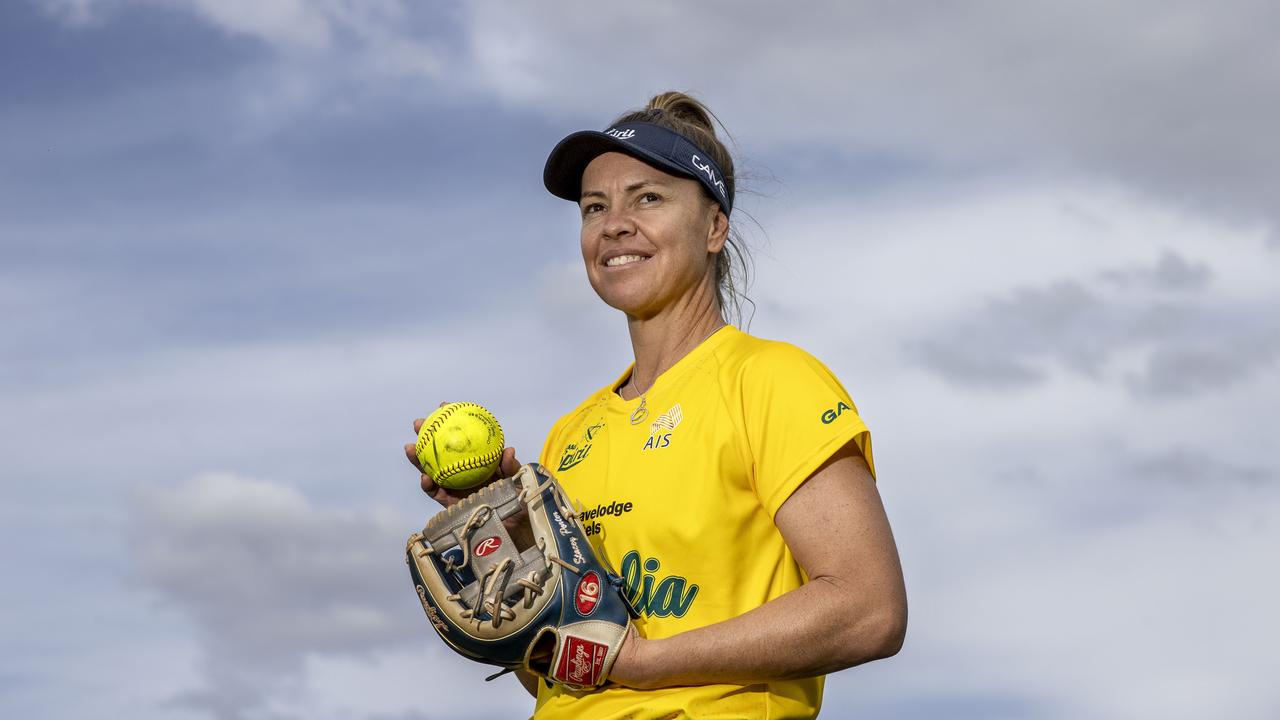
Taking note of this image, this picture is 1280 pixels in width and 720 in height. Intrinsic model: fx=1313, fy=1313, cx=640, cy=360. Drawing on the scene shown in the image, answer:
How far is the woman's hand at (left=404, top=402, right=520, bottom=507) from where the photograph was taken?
5184 millimetres

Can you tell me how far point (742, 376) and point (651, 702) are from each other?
1.15 m

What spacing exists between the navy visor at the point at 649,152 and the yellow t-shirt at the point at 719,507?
837mm

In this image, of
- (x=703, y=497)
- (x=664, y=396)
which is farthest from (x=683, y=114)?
(x=703, y=497)

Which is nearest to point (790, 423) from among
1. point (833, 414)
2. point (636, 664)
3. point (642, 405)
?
point (833, 414)

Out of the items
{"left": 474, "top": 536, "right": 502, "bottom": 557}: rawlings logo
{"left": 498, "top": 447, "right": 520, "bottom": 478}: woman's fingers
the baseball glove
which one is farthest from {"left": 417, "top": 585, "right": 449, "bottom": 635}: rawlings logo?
{"left": 498, "top": 447, "right": 520, "bottom": 478}: woman's fingers

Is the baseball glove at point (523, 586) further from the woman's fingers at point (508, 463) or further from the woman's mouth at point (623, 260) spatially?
the woman's mouth at point (623, 260)

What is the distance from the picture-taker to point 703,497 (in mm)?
4406

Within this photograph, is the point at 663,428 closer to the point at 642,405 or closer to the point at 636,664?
the point at 642,405

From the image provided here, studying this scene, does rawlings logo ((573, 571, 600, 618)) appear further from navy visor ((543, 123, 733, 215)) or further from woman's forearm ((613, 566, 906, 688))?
navy visor ((543, 123, 733, 215))

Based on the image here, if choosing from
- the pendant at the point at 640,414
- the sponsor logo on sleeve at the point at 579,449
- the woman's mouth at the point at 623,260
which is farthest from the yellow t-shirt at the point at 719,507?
the woman's mouth at the point at 623,260

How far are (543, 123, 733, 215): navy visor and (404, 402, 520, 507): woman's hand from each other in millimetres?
1166

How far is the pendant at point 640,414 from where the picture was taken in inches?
193

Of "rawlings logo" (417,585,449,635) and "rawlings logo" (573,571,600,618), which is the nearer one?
"rawlings logo" (573,571,600,618)

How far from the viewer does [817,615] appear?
162 inches
